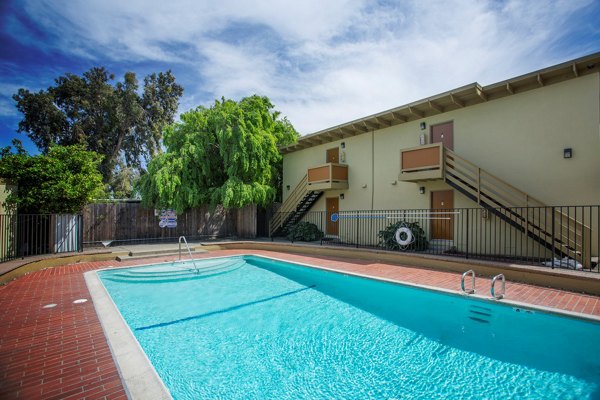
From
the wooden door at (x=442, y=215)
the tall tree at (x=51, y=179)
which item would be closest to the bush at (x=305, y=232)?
the wooden door at (x=442, y=215)

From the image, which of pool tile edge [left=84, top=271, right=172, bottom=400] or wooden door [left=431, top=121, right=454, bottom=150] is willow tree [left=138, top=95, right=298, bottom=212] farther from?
pool tile edge [left=84, top=271, right=172, bottom=400]

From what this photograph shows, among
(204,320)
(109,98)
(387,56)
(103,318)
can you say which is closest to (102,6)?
(103,318)

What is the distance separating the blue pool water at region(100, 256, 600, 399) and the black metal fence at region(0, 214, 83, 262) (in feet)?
15.2

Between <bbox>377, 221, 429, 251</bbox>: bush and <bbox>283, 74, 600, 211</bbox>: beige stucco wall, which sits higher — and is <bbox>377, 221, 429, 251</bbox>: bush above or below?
below

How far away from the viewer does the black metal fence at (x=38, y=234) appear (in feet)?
Result: 30.5

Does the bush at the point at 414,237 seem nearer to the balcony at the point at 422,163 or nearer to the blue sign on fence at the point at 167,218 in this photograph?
the balcony at the point at 422,163

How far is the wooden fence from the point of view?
13719mm

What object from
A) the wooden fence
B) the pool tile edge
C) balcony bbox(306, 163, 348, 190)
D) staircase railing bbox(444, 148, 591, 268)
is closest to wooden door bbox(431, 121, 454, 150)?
staircase railing bbox(444, 148, 591, 268)

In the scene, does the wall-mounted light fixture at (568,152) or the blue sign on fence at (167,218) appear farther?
the blue sign on fence at (167,218)

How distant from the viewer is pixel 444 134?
11.9m

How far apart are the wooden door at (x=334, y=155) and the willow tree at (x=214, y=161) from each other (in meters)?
3.18

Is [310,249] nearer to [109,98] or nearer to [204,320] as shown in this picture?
[204,320]

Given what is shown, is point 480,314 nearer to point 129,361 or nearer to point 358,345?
point 358,345

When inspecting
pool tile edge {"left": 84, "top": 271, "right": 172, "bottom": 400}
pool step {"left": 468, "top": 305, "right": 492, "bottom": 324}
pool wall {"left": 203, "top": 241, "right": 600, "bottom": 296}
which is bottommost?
pool step {"left": 468, "top": 305, "right": 492, "bottom": 324}
